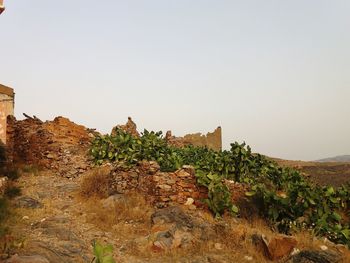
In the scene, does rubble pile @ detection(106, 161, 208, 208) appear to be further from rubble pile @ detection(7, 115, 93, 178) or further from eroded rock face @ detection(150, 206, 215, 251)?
rubble pile @ detection(7, 115, 93, 178)

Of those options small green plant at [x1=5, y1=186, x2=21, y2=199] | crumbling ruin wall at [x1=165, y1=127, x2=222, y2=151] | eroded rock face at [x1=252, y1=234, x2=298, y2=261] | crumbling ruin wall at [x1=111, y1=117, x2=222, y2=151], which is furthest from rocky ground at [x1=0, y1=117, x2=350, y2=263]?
crumbling ruin wall at [x1=165, y1=127, x2=222, y2=151]

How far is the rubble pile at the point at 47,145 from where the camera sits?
46.5ft

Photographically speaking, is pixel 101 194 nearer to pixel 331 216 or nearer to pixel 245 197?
pixel 245 197

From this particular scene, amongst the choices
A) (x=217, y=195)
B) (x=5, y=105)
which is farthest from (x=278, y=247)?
(x=5, y=105)

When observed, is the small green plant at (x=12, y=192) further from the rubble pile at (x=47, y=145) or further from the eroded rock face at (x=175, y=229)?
the eroded rock face at (x=175, y=229)

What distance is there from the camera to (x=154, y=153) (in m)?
13.4

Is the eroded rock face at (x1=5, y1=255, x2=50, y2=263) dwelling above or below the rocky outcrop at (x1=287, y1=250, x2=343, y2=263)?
above

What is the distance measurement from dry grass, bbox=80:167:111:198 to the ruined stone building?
186 inches

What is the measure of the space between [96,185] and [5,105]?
5.68 m

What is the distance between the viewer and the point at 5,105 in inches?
552

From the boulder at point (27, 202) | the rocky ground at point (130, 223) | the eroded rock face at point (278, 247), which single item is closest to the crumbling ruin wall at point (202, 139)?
the rocky ground at point (130, 223)

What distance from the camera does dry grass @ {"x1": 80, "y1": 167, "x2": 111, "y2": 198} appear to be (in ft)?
36.6

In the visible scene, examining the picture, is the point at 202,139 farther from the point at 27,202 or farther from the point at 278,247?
the point at 278,247

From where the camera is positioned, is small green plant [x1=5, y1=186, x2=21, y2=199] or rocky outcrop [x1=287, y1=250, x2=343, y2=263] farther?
small green plant [x1=5, y1=186, x2=21, y2=199]
